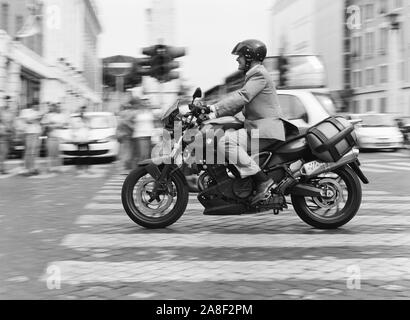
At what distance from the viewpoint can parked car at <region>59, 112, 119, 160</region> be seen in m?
17.8

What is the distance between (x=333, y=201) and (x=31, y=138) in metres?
9.66

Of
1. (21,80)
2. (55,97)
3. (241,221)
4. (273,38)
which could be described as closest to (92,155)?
(241,221)

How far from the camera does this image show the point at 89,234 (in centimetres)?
696

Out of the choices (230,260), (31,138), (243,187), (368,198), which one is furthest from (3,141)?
(230,260)

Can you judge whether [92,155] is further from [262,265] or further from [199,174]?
[262,265]

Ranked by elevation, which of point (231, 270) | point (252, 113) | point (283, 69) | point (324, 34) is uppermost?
point (324, 34)

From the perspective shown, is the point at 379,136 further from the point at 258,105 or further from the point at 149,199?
the point at 149,199

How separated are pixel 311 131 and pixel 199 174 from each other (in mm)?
1120

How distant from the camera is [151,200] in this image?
7.12m

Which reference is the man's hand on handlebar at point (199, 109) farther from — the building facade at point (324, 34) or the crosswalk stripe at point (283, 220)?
the building facade at point (324, 34)

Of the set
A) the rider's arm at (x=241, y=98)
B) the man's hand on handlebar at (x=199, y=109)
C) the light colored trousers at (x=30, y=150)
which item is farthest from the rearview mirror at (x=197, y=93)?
the light colored trousers at (x=30, y=150)

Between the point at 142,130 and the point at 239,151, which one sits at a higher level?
the point at 142,130

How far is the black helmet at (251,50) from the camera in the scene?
696cm

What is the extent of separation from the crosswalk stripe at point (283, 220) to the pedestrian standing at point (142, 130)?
6.94 meters
